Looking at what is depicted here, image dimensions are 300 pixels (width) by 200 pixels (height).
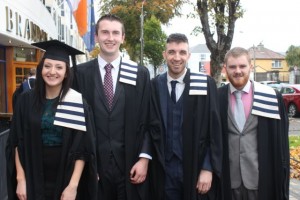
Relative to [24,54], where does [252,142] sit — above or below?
below

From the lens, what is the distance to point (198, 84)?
12.0 feet

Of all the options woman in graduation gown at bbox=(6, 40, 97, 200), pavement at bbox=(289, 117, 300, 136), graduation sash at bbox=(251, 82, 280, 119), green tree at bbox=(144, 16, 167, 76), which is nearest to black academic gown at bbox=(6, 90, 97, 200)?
woman in graduation gown at bbox=(6, 40, 97, 200)

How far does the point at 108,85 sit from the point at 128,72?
0.22 m

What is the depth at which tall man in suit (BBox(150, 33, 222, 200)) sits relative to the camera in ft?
11.6

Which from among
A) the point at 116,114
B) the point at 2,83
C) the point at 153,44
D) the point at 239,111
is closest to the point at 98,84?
the point at 116,114

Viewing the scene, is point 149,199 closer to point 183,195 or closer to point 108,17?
point 183,195

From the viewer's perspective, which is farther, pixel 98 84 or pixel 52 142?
pixel 98 84

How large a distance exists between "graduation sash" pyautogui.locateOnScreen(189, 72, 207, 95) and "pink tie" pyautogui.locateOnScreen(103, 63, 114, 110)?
689 millimetres

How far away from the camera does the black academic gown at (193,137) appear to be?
11.5 feet

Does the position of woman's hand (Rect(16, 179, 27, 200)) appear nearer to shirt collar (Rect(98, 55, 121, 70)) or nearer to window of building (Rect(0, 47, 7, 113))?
shirt collar (Rect(98, 55, 121, 70))

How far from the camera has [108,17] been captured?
370cm

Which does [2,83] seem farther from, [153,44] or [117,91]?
[153,44]

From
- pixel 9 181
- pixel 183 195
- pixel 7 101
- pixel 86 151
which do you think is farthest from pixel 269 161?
pixel 7 101

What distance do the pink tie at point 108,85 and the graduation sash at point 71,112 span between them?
1.12 ft
